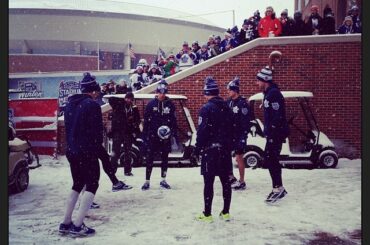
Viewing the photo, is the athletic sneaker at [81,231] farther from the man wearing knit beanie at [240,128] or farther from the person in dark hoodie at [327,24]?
the person in dark hoodie at [327,24]

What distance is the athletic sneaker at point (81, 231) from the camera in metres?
4.65

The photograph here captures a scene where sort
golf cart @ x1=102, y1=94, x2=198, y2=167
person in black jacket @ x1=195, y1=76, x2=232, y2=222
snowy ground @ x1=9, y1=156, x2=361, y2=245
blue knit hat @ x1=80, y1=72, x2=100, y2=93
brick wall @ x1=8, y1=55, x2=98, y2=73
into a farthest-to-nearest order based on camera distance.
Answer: brick wall @ x1=8, y1=55, x2=98, y2=73 < golf cart @ x1=102, y1=94, x2=198, y2=167 < person in black jacket @ x1=195, y1=76, x2=232, y2=222 < blue knit hat @ x1=80, y1=72, x2=100, y2=93 < snowy ground @ x1=9, y1=156, x2=361, y2=245

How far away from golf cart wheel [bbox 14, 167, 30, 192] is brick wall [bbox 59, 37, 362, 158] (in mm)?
5479

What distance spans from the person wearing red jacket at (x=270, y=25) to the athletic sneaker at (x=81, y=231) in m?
8.56

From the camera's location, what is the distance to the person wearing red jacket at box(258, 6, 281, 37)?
453 inches

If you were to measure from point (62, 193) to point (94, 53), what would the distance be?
23728 mm

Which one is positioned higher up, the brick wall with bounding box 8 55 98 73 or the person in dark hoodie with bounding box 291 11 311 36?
the brick wall with bounding box 8 55 98 73

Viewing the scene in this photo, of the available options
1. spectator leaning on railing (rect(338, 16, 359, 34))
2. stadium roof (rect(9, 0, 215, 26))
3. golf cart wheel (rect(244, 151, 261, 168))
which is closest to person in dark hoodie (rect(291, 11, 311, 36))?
spectator leaning on railing (rect(338, 16, 359, 34))

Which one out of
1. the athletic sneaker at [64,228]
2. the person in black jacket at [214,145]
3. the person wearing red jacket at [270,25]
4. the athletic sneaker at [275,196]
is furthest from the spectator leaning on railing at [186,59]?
the athletic sneaker at [64,228]

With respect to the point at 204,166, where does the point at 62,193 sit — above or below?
below

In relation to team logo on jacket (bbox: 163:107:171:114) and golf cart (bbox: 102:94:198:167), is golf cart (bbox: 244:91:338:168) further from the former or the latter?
team logo on jacket (bbox: 163:107:171:114)

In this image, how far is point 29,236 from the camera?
4699 mm

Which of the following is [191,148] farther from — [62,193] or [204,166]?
[204,166]

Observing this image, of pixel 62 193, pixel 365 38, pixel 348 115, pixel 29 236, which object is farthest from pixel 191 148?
pixel 365 38
